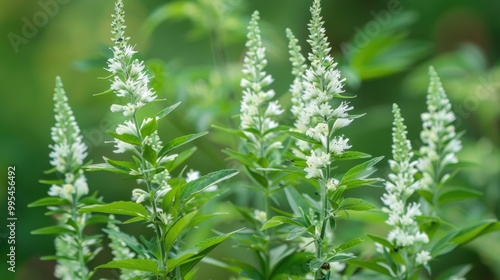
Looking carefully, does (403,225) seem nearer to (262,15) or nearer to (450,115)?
(450,115)

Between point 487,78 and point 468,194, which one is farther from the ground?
point 487,78

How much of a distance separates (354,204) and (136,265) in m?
0.41

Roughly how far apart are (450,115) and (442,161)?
0.13 meters

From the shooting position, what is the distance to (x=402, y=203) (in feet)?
5.19

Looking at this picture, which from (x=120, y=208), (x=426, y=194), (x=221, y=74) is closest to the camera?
(x=120, y=208)

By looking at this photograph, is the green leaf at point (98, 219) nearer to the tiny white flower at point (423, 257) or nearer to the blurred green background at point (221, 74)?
the blurred green background at point (221, 74)

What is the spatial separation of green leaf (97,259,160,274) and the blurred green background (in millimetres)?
683

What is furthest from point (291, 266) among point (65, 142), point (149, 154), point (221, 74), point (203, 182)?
point (221, 74)

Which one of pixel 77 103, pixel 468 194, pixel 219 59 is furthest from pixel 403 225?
pixel 77 103

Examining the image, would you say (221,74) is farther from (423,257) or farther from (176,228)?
(176,228)

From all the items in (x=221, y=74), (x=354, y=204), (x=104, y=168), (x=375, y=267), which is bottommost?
(x=375, y=267)

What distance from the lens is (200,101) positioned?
2.99 metres

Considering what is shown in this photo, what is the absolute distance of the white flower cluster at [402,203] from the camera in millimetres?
1561

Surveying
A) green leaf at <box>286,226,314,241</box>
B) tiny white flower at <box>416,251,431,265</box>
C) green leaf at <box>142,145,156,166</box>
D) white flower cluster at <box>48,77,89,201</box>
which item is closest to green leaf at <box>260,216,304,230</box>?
green leaf at <box>286,226,314,241</box>
